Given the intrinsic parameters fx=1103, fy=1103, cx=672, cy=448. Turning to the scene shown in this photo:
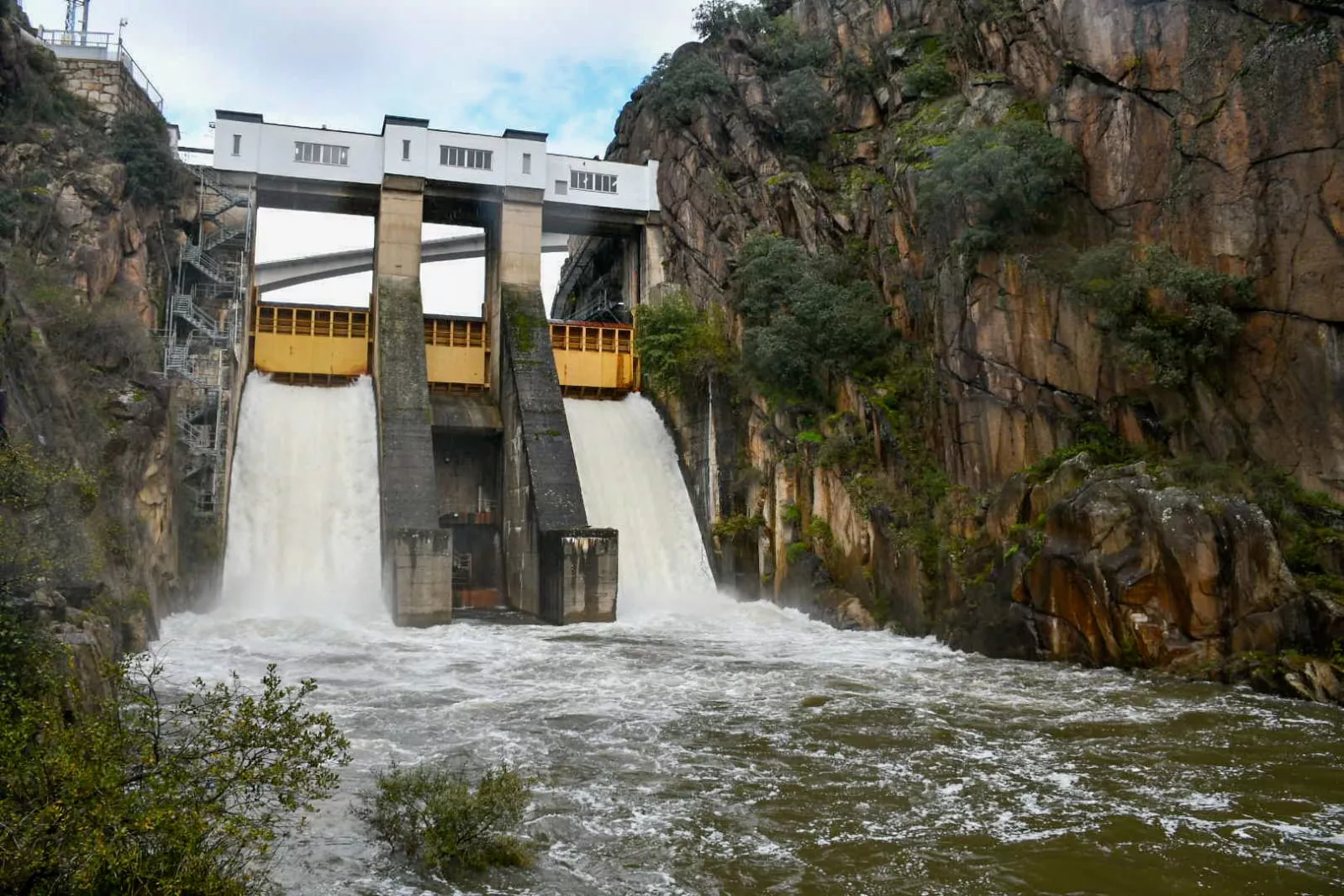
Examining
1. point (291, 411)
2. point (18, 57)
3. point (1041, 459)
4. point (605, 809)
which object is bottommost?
point (605, 809)

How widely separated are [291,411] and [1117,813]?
23.8 m

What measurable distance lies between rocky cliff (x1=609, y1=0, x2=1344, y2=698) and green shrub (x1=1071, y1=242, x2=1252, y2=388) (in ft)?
0.24

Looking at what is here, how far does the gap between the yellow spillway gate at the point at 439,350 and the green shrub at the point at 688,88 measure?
21.7 feet

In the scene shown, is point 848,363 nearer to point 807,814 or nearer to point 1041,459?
point 1041,459

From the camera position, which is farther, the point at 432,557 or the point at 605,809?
the point at 432,557

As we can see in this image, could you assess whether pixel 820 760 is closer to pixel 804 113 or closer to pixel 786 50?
pixel 804 113

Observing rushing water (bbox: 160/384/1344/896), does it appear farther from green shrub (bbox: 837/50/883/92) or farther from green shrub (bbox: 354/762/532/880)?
green shrub (bbox: 837/50/883/92)

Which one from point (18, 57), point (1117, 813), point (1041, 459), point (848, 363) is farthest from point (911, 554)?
point (18, 57)

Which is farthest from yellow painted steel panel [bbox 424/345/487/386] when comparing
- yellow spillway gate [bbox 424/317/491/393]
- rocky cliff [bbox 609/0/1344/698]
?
rocky cliff [bbox 609/0/1344/698]

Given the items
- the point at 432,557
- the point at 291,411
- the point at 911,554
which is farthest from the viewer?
the point at 291,411

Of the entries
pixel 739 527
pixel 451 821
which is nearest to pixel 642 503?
pixel 739 527

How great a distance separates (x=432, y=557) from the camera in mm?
22750

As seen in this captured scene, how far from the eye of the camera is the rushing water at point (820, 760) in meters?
7.99

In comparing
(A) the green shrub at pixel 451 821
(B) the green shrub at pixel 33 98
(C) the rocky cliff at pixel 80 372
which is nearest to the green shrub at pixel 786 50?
(C) the rocky cliff at pixel 80 372
